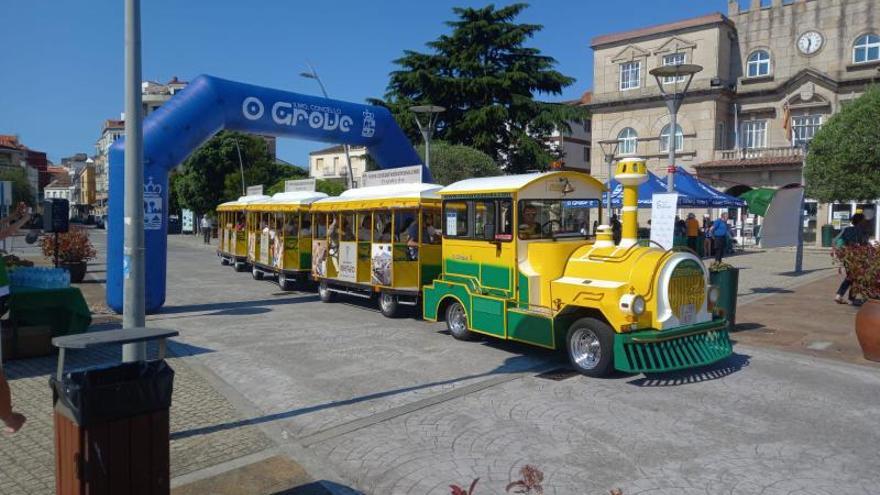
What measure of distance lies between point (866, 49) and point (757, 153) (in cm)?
697

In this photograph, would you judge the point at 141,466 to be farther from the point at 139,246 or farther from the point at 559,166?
the point at 559,166

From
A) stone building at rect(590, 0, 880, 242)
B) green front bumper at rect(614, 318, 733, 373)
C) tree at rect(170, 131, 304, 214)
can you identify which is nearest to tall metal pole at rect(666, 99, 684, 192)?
green front bumper at rect(614, 318, 733, 373)

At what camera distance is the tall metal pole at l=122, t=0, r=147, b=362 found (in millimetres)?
5406

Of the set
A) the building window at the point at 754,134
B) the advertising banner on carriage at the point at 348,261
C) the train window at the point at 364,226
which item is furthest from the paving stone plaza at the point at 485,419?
the building window at the point at 754,134

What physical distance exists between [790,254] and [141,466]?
30.4 meters

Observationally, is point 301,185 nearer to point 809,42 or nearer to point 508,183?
point 508,183

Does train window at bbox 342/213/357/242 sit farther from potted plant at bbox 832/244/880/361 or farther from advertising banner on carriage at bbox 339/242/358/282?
potted plant at bbox 832/244/880/361

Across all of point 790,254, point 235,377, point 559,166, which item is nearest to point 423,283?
point 559,166

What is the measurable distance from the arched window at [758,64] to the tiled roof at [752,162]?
16.9 ft

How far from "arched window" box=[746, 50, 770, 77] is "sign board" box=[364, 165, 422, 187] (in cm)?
2942

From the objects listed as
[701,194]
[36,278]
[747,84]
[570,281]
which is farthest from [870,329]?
[747,84]

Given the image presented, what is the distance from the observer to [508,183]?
9078 mm

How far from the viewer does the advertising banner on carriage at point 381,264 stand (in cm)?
1220

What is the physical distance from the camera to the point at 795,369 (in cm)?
811
